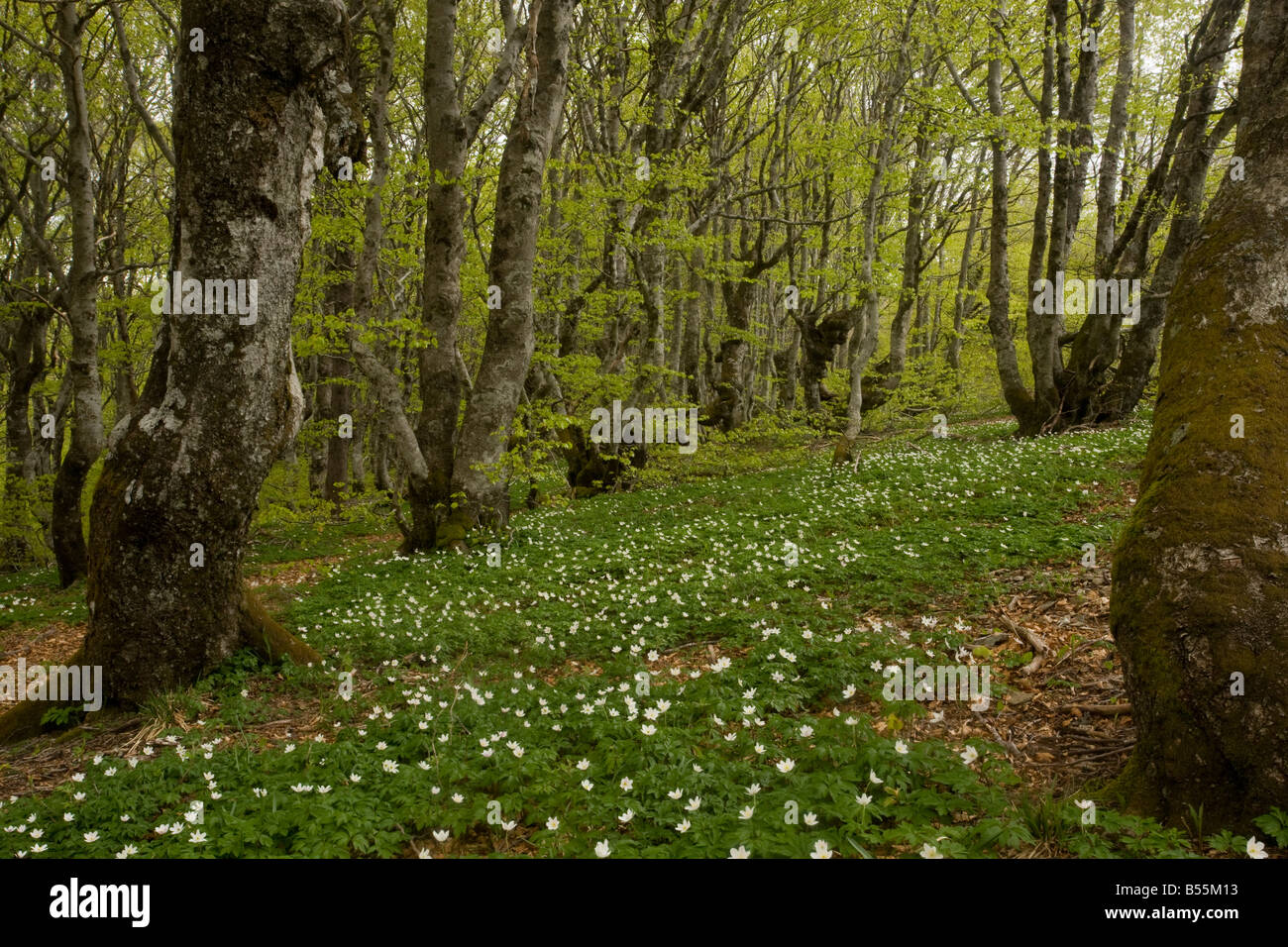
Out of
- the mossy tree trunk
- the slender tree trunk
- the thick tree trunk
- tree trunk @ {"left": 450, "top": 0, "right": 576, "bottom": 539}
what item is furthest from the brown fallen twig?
the slender tree trunk

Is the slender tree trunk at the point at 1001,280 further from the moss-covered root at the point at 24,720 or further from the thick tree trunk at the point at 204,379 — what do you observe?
the moss-covered root at the point at 24,720

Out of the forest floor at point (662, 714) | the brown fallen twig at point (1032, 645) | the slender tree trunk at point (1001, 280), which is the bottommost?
the forest floor at point (662, 714)

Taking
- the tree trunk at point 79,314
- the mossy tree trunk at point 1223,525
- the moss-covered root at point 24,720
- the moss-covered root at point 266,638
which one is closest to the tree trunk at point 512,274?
the moss-covered root at point 266,638

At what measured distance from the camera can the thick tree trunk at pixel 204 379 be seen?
5.69m

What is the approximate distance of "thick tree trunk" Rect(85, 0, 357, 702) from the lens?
224 inches

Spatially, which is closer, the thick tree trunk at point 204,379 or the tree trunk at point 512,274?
the thick tree trunk at point 204,379

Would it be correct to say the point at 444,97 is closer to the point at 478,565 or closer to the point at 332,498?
the point at 478,565

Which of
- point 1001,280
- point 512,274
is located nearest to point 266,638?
point 512,274

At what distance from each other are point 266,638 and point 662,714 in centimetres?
415

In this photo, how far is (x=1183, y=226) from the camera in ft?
46.0

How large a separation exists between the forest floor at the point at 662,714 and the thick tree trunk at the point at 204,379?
2.44 feet

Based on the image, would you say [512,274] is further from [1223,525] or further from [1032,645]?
[1223,525]

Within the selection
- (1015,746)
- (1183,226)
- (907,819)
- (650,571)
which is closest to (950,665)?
(1015,746)

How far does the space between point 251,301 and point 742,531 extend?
7301 mm
